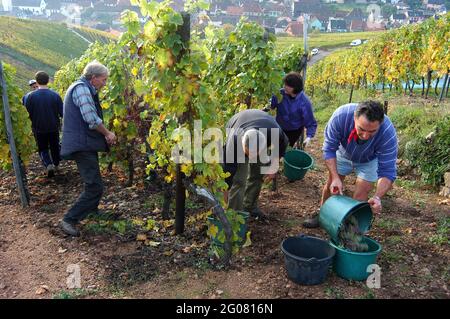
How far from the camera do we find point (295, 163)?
230 inches

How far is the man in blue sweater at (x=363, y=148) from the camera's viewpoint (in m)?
3.52

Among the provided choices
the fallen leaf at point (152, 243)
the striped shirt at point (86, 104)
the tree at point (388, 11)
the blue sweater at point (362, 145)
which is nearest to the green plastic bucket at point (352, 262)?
the blue sweater at point (362, 145)

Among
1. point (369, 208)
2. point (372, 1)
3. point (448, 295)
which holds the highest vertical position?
point (372, 1)

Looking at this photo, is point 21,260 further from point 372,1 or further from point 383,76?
point 372,1

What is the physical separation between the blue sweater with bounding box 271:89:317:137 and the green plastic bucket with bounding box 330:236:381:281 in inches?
83.6

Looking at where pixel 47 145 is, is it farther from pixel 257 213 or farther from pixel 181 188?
pixel 257 213

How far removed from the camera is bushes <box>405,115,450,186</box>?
19.5 feet

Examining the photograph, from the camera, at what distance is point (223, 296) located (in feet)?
11.0

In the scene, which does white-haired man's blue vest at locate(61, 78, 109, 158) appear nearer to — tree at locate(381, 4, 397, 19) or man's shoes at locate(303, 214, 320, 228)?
man's shoes at locate(303, 214, 320, 228)

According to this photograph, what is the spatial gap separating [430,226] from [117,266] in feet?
11.9

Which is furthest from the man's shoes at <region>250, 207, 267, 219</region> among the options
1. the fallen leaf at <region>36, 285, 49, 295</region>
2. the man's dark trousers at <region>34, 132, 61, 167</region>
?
the man's dark trousers at <region>34, 132, 61, 167</region>

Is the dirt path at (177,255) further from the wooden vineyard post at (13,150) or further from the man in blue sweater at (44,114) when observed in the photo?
the man in blue sweater at (44,114)

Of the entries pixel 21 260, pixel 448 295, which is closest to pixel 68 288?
pixel 21 260

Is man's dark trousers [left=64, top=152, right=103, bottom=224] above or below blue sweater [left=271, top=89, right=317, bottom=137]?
below
